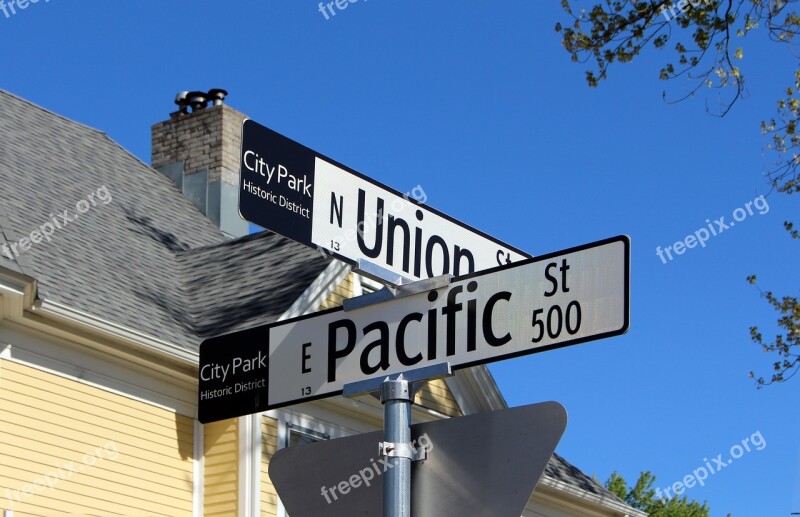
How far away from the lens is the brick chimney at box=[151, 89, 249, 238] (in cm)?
1988

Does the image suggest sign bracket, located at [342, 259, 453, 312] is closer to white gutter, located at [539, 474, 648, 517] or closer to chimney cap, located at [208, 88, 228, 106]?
white gutter, located at [539, 474, 648, 517]

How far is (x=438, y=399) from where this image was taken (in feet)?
51.1

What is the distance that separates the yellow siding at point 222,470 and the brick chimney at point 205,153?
691 cm

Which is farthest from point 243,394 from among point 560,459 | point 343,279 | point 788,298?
point 560,459

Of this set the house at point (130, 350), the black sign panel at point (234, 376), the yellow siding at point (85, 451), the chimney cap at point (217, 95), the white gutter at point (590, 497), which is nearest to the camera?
the black sign panel at point (234, 376)

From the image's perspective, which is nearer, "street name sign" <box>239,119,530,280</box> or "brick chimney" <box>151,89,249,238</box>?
"street name sign" <box>239,119,530,280</box>

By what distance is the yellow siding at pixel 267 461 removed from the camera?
41.4ft

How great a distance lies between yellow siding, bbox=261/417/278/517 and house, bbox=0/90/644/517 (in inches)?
0.8

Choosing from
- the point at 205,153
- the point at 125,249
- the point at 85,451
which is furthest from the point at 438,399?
the point at 205,153

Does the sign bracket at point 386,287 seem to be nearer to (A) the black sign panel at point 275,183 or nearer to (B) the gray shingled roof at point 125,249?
(A) the black sign panel at point 275,183

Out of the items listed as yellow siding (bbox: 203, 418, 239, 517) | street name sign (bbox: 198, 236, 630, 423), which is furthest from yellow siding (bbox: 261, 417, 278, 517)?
street name sign (bbox: 198, 236, 630, 423)

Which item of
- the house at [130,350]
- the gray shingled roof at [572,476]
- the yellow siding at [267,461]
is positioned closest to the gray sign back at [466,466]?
the house at [130,350]

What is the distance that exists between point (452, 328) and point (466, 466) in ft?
1.99

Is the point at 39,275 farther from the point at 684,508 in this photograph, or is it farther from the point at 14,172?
the point at 684,508
